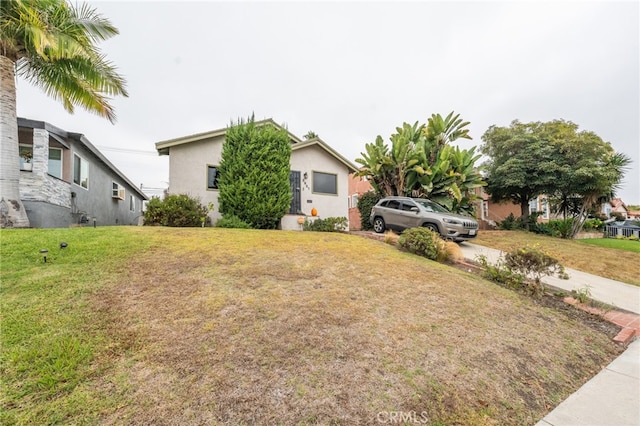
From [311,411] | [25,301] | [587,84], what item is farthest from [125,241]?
[587,84]

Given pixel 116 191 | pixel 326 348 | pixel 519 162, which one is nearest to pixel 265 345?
pixel 326 348

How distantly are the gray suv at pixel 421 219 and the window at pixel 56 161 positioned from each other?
13.5 meters

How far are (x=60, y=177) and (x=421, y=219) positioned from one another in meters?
14.7

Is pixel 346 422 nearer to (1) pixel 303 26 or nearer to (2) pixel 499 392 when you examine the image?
(2) pixel 499 392

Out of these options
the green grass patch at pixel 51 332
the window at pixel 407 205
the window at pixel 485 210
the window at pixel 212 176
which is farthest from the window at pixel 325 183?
the window at pixel 485 210

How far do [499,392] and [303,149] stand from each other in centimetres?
1309

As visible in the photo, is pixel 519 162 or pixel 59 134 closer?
pixel 59 134

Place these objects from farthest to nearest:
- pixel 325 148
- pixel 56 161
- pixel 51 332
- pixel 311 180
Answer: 1. pixel 325 148
2. pixel 311 180
3. pixel 56 161
4. pixel 51 332

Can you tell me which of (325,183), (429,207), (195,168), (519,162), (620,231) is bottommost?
(620,231)

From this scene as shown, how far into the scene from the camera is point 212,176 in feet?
40.3

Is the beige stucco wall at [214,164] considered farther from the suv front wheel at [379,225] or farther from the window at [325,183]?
the suv front wheel at [379,225]

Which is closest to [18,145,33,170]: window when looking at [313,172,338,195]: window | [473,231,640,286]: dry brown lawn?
[313,172,338,195]: window

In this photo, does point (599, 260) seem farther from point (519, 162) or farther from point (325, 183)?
point (325, 183)

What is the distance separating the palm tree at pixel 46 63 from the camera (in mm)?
7277
